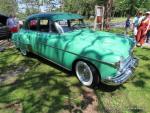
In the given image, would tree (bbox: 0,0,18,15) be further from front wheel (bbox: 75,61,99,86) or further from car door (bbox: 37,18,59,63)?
front wheel (bbox: 75,61,99,86)

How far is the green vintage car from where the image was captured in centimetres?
484

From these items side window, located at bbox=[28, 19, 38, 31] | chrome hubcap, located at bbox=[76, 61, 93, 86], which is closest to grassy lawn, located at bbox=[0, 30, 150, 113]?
chrome hubcap, located at bbox=[76, 61, 93, 86]

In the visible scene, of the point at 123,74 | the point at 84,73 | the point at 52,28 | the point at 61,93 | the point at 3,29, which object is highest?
the point at 52,28

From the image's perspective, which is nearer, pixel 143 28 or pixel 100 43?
pixel 100 43

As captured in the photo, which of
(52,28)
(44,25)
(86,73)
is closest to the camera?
(86,73)

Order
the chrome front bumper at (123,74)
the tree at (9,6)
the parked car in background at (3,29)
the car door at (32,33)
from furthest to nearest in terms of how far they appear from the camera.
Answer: the tree at (9,6), the parked car in background at (3,29), the car door at (32,33), the chrome front bumper at (123,74)

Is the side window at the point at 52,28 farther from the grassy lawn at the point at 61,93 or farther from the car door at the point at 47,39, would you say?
the grassy lawn at the point at 61,93

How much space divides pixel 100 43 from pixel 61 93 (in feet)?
5.37

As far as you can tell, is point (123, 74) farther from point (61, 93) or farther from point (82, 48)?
point (61, 93)

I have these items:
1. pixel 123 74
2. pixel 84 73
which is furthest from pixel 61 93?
pixel 123 74

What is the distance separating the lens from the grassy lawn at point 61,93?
4590 mm

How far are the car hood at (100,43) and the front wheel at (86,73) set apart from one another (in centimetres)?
37

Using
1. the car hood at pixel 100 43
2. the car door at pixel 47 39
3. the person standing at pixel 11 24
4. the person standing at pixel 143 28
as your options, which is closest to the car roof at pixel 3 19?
the person standing at pixel 11 24

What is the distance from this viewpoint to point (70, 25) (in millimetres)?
6617
